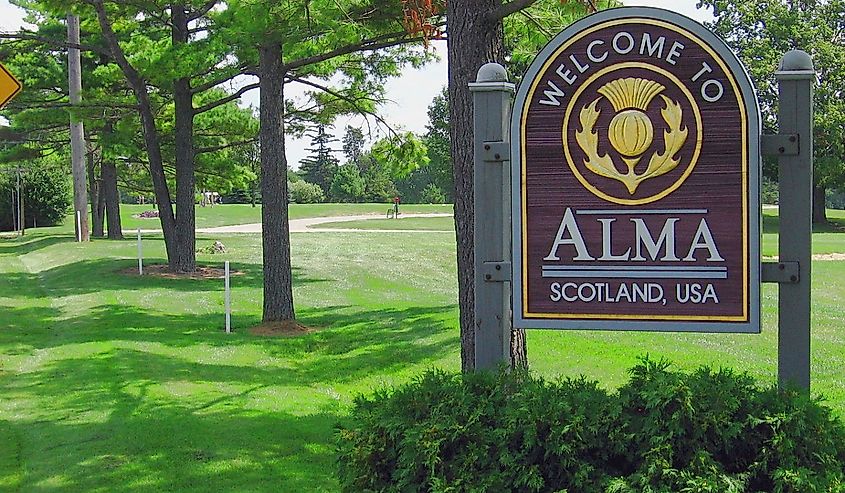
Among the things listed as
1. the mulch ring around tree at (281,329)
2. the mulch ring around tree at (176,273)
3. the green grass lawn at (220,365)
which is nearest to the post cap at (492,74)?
the green grass lawn at (220,365)

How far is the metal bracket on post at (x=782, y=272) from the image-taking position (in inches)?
170

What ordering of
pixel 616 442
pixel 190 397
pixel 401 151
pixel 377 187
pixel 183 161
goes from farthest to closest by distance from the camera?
1. pixel 377 187
2. pixel 183 161
3. pixel 401 151
4. pixel 190 397
5. pixel 616 442

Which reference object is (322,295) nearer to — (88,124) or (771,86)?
(88,124)

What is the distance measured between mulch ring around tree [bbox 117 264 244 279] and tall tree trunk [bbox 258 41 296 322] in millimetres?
7632

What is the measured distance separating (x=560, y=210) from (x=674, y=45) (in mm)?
884

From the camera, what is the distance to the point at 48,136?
31.7 meters

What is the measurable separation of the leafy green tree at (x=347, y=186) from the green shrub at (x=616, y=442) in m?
76.5

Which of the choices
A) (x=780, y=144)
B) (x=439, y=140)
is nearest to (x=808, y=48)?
(x=439, y=140)

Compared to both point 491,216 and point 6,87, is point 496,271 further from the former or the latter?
point 6,87

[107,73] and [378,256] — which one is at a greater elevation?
[107,73]

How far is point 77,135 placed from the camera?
27.8m

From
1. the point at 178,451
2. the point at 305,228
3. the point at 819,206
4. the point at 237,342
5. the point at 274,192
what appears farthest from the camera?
the point at 819,206

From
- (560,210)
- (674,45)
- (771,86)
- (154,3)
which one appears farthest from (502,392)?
(771,86)

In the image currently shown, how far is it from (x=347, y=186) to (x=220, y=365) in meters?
69.9
